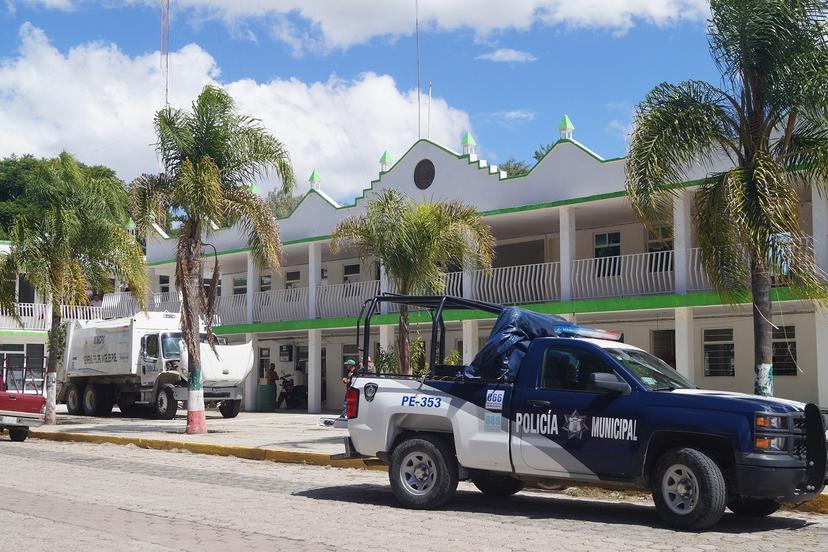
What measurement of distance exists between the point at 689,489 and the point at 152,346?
69.2 ft

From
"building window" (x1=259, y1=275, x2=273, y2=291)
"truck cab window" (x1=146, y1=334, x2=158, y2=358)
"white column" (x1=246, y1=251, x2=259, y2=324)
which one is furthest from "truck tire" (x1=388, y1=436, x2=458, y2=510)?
"building window" (x1=259, y1=275, x2=273, y2=291)

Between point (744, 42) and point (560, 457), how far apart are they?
640 cm

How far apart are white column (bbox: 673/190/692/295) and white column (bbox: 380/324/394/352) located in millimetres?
8534

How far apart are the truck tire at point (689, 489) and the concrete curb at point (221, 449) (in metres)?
6.16

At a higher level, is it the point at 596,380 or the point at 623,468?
the point at 596,380

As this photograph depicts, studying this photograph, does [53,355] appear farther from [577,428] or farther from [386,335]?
[577,428]

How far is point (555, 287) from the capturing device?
2412 cm

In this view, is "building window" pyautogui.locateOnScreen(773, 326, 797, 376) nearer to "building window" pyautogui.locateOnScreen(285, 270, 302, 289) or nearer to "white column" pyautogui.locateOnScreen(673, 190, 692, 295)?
"white column" pyautogui.locateOnScreen(673, 190, 692, 295)

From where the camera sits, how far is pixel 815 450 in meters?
8.36

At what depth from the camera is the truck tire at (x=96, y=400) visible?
94.3 feet

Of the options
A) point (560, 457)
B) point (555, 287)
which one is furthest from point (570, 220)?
point (560, 457)

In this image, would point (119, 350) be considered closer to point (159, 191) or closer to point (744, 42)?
point (159, 191)

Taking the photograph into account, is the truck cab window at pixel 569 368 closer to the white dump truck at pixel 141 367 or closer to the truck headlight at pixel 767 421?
the truck headlight at pixel 767 421

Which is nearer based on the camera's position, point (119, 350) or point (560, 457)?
point (560, 457)
